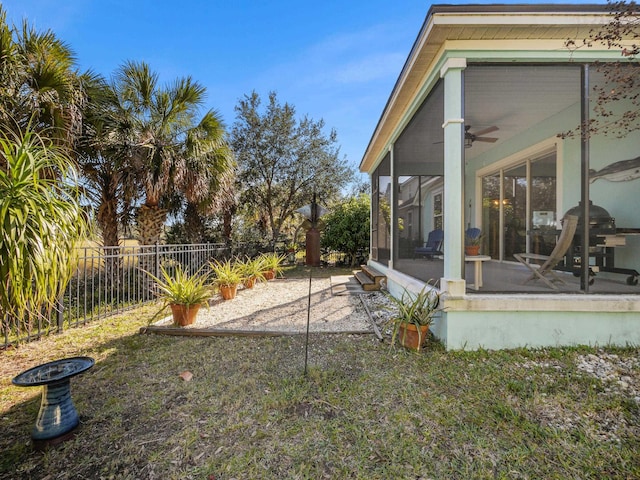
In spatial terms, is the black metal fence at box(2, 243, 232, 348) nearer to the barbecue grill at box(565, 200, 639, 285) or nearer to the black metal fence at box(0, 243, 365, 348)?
the black metal fence at box(0, 243, 365, 348)

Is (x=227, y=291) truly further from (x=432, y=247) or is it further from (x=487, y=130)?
(x=487, y=130)

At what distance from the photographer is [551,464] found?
66.9 inches

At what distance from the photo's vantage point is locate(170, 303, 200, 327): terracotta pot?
420 cm

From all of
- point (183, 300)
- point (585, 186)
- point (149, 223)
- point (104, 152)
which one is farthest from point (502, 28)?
point (149, 223)

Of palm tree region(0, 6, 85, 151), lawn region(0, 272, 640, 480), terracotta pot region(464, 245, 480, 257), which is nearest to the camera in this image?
lawn region(0, 272, 640, 480)

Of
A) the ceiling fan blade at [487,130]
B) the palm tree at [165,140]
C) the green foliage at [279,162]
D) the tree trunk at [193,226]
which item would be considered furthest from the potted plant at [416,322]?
the green foliage at [279,162]

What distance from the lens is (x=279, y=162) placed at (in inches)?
467

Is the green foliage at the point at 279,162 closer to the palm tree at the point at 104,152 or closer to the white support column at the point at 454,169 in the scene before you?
the palm tree at the point at 104,152

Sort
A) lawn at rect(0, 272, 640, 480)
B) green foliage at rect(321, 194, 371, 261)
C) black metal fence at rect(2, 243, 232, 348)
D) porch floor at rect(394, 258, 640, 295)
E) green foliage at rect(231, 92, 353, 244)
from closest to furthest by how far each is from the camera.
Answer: lawn at rect(0, 272, 640, 480), porch floor at rect(394, 258, 640, 295), black metal fence at rect(2, 243, 232, 348), green foliage at rect(321, 194, 371, 261), green foliage at rect(231, 92, 353, 244)

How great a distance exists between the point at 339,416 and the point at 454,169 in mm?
2786

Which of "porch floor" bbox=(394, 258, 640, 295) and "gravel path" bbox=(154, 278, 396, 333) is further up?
"porch floor" bbox=(394, 258, 640, 295)

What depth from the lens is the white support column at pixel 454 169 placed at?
10.6 feet

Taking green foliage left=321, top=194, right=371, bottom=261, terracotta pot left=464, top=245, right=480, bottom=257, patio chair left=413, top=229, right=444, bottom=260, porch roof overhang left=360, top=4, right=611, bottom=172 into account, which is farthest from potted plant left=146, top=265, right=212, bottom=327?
green foliage left=321, top=194, right=371, bottom=261

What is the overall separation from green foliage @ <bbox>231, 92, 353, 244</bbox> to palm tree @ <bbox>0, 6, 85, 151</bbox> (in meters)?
6.74
